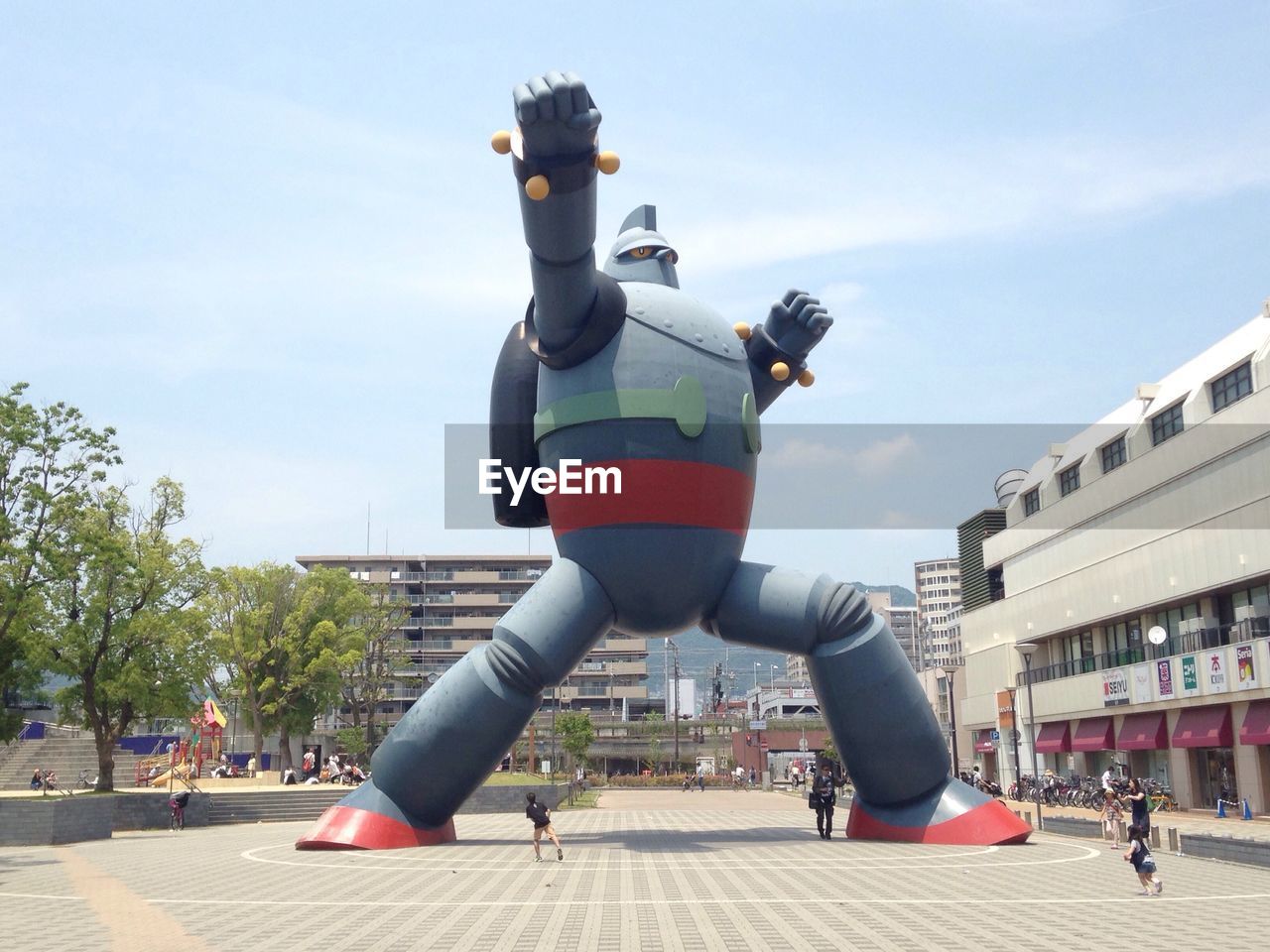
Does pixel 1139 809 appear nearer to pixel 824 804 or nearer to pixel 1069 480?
pixel 824 804

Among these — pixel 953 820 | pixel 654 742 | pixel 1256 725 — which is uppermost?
pixel 1256 725

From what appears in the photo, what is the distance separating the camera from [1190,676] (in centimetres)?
3123

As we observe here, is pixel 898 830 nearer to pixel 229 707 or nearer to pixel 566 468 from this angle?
pixel 566 468

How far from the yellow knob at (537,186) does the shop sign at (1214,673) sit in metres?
24.0

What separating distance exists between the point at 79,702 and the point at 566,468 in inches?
924

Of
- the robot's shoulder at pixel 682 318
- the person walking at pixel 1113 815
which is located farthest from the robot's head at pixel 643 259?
the person walking at pixel 1113 815

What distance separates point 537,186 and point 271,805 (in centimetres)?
2318

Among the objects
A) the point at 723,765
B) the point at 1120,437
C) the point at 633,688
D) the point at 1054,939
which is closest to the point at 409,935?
the point at 1054,939

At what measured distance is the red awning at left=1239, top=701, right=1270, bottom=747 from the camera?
91.7 ft

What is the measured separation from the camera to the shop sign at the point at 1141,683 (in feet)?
111

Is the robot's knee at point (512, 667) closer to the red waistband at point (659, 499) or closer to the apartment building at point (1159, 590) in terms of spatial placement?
the red waistband at point (659, 499)

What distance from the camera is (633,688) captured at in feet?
285

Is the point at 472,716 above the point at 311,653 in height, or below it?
below

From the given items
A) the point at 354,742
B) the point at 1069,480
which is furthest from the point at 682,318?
the point at 354,742
